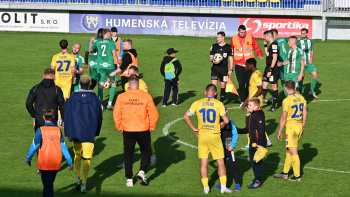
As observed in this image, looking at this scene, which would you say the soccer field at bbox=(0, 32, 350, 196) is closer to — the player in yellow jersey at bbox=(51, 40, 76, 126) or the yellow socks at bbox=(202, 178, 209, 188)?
the yellow socks at bbox=(202, 178, 209, 188)

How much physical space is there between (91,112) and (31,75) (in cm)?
1455

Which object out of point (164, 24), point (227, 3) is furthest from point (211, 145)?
point (227, 3)

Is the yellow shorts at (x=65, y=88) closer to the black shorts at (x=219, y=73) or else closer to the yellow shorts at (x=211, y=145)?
the black shorts at (x=219, y=73)

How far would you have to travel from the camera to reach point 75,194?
11.6m

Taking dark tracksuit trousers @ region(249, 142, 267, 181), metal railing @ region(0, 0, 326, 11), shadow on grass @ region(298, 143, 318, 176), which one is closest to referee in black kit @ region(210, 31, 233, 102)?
shadow on grass @ region(298, 143, 318, 176)

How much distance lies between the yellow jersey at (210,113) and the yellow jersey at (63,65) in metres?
6.40

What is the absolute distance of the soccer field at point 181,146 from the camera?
1211cm

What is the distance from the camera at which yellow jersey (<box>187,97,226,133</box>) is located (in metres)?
11.3

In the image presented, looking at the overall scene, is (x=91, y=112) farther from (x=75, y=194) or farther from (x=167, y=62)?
(x=167, y=62)

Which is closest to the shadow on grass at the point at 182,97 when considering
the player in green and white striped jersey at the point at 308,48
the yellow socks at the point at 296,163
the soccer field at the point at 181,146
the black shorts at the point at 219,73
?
the soccer field at the point at 181,146

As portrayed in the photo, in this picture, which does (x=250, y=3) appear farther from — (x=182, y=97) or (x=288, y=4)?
(x=182, y=97)

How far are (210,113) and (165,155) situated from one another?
3589 mm

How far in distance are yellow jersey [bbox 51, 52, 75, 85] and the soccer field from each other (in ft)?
5.74

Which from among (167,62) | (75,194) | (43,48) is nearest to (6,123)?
(167,62)
